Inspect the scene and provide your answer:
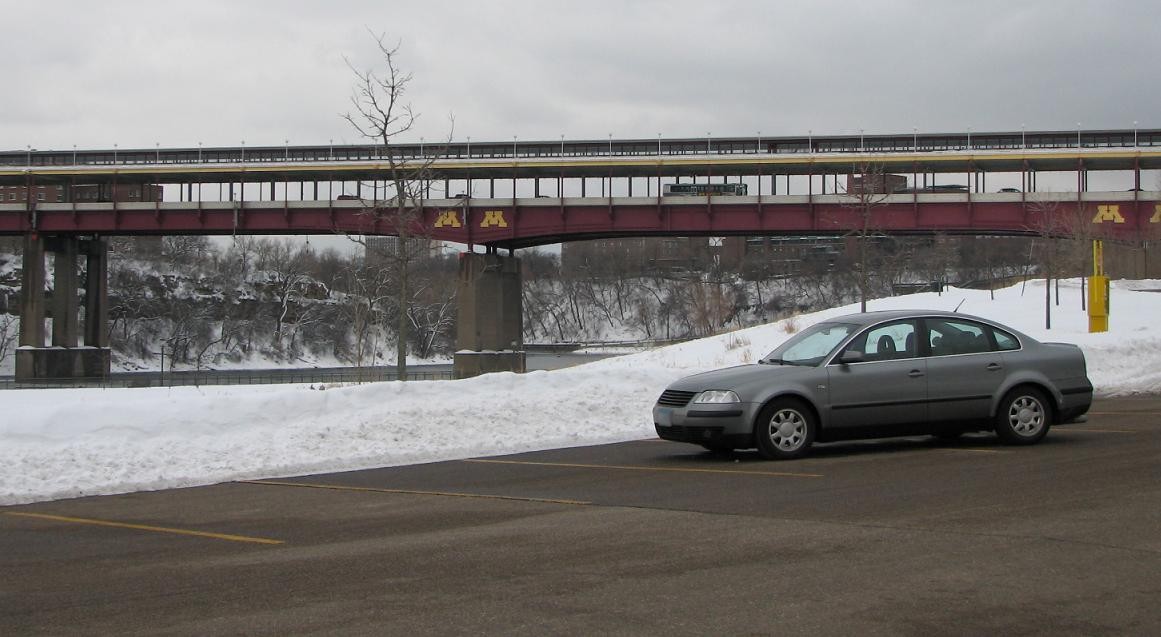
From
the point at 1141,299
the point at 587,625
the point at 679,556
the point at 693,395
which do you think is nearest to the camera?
the point at 587,625

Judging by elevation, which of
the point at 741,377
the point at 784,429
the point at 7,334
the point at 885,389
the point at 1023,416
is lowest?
the point at 784,429

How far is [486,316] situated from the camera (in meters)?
65.9

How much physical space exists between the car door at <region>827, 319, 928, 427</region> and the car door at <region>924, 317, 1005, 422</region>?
7.1 inches

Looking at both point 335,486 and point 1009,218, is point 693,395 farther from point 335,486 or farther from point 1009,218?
point 1009,218

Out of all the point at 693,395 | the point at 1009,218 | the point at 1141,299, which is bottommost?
the point at 693,395

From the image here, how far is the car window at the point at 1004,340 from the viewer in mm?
12887

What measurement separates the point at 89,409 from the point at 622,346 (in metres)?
80.2

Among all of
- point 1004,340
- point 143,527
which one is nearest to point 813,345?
point 1004,340

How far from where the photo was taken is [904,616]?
5621 mm

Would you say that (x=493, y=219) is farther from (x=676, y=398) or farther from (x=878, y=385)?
(x=878, y=385)

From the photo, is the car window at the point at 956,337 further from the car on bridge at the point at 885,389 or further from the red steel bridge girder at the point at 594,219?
the red steel bridge girder at the point at 594,219

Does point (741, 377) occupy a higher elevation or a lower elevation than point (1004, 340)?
lower

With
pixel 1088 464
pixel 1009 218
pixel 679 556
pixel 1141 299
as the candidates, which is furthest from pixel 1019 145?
pixel 679 556

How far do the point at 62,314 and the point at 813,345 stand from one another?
6979cm
